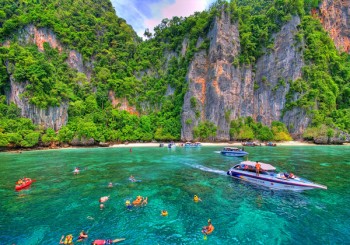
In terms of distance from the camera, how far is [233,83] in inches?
3374

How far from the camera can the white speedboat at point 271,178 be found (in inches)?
897

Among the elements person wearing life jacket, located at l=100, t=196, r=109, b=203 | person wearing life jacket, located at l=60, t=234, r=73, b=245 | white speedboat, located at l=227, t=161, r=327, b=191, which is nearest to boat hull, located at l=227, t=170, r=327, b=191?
white speedboat, located at l=227, t=161, r=327, b=191

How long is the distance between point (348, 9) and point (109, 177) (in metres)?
139

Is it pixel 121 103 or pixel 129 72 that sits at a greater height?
pixel 129 72

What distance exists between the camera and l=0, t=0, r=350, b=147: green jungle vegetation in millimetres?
70750

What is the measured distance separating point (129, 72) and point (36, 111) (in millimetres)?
43407

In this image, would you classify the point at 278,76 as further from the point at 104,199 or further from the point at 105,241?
the point at 105,241

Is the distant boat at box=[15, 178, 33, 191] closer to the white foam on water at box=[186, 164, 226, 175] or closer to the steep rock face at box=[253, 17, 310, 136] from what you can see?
the white foam on water at box=[186, 164, 226, 175]

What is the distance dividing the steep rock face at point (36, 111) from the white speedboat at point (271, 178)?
65546mm

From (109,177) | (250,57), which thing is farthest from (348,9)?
(109,177)

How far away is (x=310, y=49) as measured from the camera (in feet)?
292

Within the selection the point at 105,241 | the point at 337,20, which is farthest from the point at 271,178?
the point at 337,20

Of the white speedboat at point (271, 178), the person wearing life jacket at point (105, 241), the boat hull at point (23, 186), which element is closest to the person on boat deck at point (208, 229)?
the person wearing life jacket at point (105, 241)

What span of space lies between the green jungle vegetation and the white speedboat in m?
53.1
